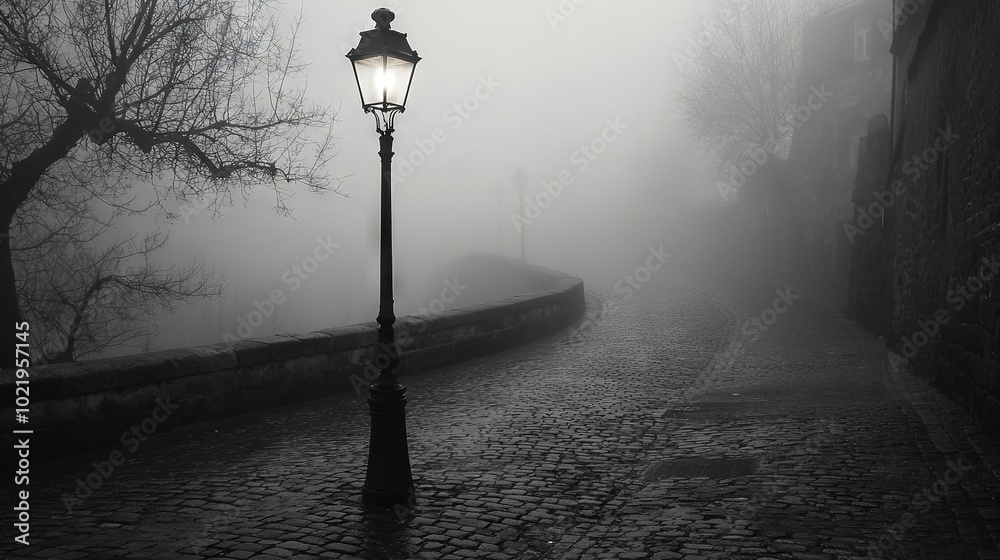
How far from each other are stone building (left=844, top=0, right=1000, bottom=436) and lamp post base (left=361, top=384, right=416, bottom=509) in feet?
14.5

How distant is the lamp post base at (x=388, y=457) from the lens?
4.85 meters

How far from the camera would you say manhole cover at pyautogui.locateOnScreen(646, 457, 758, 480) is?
5461 mm

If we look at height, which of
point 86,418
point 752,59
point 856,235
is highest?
point 752,59

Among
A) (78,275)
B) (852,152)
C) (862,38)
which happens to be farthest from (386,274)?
(862,38)

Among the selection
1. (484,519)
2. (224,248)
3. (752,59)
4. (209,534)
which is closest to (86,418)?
(209,534)

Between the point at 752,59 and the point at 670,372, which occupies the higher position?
the point at 752,59

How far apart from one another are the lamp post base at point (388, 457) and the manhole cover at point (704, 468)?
1.70 m

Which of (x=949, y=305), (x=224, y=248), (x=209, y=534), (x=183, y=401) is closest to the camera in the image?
(x=209, y=534)

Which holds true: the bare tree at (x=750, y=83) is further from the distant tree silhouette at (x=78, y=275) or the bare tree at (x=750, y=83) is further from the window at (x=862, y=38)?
the distant tree silhouette at (x=78, y=275)

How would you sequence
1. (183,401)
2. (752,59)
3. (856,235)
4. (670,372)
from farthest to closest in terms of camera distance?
(752,59), (856,235), (670,372), (183,401)

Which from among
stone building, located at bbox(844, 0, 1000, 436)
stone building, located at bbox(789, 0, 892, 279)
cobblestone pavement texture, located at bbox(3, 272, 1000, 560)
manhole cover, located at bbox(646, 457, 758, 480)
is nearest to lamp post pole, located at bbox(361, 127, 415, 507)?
cobblestone pavement texture, located at bbox(3, 272, 1000, 560)

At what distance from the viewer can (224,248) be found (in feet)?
121

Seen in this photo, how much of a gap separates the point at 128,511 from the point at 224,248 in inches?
1341

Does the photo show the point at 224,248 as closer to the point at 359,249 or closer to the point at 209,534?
the point at 359,249
